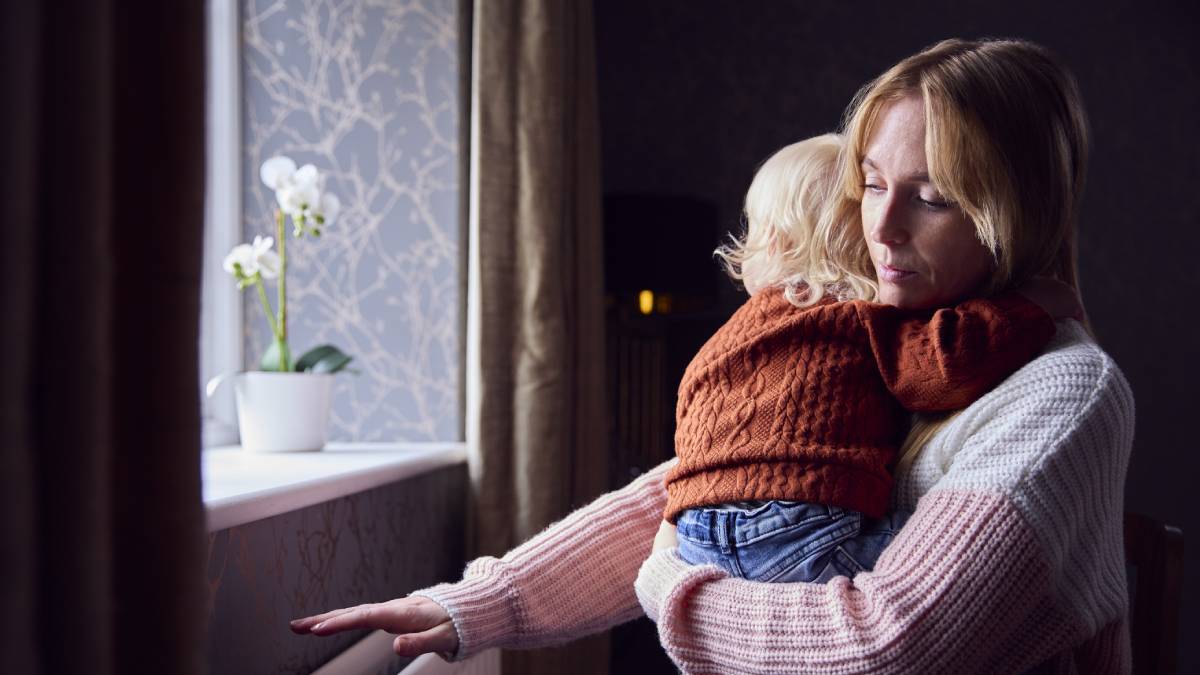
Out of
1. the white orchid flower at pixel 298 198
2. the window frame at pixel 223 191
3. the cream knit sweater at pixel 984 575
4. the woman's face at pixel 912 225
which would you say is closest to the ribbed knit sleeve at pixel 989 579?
the cream knit sweater at pixel 984 575

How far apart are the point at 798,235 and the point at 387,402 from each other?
1.23m

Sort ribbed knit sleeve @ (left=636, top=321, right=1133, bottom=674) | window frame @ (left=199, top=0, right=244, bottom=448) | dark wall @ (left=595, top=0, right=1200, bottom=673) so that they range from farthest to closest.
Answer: dark wall @ (left=595, top=0, right=1200, bottom=673) < window frame @ (left=199, top=0, right=244, bottom=448) < ribbed knit sleeve @ (left=636, top=321, right=1133, bottom=674)

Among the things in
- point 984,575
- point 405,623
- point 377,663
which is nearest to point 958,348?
point 984,575

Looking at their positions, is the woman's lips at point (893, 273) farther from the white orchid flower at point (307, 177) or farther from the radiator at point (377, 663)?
the white orchid flower at point (307, 177)

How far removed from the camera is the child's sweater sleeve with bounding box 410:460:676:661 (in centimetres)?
99

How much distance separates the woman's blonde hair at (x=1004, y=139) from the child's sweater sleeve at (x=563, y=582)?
0.48 meters

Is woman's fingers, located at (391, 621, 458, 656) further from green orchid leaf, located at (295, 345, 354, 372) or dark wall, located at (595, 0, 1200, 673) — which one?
dark wall, located at (595, 0, 1200, 673)

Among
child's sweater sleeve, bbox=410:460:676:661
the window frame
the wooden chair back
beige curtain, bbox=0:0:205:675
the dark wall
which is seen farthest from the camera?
the dark wall

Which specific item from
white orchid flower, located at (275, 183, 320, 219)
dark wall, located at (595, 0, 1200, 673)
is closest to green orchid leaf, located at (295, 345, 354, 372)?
white orchid flower, located at (275, 183, 320, 219)

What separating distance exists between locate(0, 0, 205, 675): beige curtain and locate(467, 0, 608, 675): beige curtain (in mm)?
1335

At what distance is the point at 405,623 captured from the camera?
96 cm

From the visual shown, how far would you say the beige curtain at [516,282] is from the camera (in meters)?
Answer: 1.94

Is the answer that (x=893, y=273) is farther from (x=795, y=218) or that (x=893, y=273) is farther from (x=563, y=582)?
(x=563, y=582)

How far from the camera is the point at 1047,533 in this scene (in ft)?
2.47
